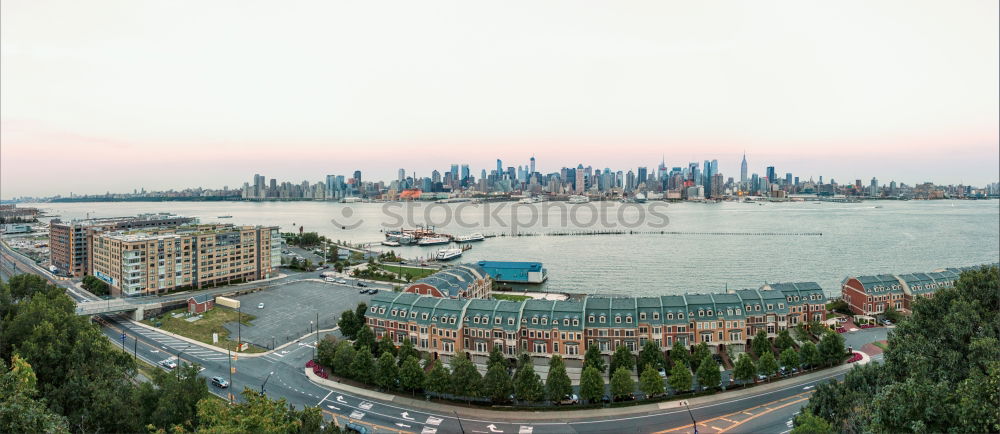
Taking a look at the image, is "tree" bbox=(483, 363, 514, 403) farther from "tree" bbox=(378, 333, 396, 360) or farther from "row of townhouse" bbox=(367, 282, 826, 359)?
"tree" bbox=(378, 333, 396, 360)

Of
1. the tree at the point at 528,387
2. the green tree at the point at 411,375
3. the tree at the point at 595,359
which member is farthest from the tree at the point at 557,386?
the green tree at the point at 411,375

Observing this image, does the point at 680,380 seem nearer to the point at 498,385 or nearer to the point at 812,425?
the point at 812,425

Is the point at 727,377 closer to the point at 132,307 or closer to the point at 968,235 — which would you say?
the point at 132,307

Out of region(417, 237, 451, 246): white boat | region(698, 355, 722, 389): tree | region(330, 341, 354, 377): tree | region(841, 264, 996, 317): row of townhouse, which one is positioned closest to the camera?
region(698, 355, 722, 389): tree

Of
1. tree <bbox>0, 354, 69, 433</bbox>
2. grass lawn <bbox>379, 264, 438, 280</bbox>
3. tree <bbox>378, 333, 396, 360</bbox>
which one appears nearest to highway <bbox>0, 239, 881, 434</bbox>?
tree <bbox>378, 333, 396, 360</bbox>

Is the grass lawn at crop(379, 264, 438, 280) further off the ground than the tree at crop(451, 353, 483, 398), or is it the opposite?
the grass lawn at crop(379, 264, 438, 280)

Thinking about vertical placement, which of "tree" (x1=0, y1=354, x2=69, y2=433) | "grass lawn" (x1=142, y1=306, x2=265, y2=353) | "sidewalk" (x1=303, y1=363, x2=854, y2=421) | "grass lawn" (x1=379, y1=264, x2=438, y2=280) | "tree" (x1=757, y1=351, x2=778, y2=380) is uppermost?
"tree" (x1=0, y1=354, x2=69, y2=433)

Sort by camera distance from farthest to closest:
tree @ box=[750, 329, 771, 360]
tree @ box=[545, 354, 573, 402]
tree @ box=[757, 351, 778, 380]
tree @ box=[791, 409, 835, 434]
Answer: tree @ box=[750, 329, 771, 360] < tree @ box=[757, 351, 778, 380] < tree @ box=[545, 354, 573, 402] < tree @ box=[791, 409, 835, 434]

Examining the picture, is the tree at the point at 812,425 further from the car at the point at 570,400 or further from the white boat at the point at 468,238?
the white boat at the point at 468,238

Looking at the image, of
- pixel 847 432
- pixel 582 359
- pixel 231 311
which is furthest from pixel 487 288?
pixel 847 432
